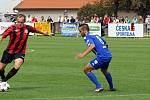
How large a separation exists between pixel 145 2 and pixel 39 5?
27.1 metres

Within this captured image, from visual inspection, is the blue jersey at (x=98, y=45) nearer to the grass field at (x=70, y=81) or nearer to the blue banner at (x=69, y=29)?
the grass field at (x=70, y=81)

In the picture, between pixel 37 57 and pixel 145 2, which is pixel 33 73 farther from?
pixel 145 2

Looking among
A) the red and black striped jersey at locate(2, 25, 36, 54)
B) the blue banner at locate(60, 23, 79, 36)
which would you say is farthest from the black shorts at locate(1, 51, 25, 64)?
the blue banner at locate(60, 23, 79, 36)

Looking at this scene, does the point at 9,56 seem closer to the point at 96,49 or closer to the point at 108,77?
the point at 96,49

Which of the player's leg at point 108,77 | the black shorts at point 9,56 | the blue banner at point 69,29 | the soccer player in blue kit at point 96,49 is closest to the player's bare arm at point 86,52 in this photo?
the soccer player in blue kit at point 96,49

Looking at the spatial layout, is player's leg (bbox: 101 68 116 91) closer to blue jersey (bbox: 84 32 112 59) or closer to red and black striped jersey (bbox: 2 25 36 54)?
blue jersey (bbox: 84 32 112 59)

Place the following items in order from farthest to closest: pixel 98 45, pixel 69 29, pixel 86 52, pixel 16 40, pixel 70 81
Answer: pixel 69 29
pixel 70 81
pixel 16 40
pixel 98 45
pixel 86 52

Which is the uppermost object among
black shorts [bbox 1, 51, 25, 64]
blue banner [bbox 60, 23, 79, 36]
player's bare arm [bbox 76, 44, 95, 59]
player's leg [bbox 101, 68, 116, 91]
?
player's bare arm [bbox 76, 44, 95, 59]

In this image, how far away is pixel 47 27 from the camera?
165 ft

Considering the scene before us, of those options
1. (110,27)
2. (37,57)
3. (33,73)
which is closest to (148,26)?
(110,27)

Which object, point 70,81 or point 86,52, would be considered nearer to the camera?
point 86,52

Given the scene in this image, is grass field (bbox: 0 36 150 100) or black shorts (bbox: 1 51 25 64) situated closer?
grass field (bbox: 0 36 150 100)

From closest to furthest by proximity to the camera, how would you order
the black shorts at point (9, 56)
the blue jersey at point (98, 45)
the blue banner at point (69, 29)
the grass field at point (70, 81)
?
the grass field at point (70, 81), the blue jersey at point (98, 45), the black shorts at point (9, 56), the blue banner at point (69, 29)

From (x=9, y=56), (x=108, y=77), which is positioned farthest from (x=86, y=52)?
(x=9, y=56)
